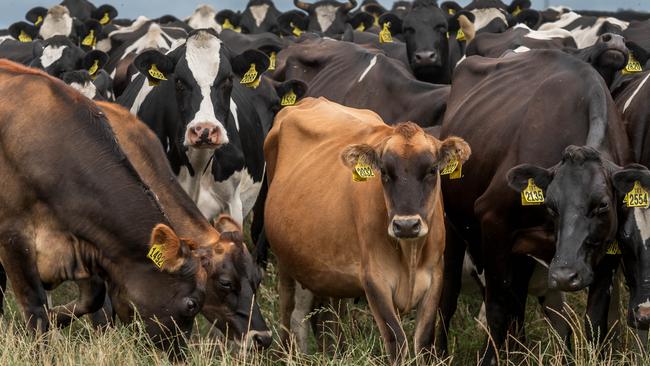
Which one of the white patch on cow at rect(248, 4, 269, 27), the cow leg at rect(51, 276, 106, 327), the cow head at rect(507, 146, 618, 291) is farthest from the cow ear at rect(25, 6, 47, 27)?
the cow head at rect(507, 146, 618, 291)

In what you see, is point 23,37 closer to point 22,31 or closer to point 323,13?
point 22,31

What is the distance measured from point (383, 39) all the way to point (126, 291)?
26.4 feet

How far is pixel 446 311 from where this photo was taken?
881cm

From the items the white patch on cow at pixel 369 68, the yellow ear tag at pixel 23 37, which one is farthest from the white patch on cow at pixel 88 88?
the yellow ear tag at pixel 23 37

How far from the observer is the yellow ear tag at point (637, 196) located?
6801 mm

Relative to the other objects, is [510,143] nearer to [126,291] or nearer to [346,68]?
[126,291]

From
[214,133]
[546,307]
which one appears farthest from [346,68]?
[546,307]

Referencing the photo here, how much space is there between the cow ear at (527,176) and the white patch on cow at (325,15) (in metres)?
13.9

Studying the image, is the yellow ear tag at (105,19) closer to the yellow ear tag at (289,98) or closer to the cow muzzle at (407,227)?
the yellow ear tag at (289,98)

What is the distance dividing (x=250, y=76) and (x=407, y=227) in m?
3.45

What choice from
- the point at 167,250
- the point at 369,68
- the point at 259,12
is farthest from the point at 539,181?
the point at 259,12

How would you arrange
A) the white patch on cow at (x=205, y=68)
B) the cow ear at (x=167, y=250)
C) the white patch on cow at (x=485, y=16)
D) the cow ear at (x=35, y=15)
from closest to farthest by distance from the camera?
the cow ear at (x=167, y=250) < the white patch on cow at (x=205, y=68) < the white patch on cow at (x=485, y=16) < the cow ear at (x=35, y=15)

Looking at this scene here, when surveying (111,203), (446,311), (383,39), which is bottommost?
(383,39)

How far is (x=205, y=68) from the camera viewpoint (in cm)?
941
